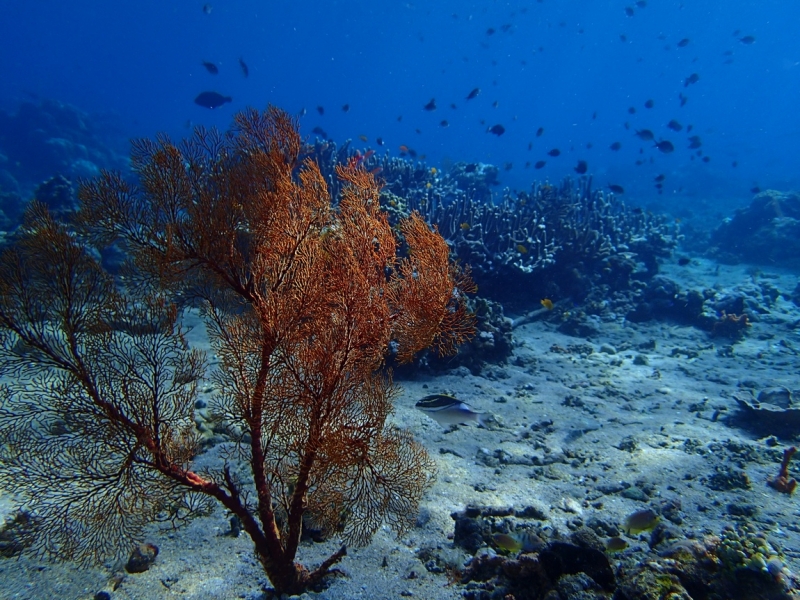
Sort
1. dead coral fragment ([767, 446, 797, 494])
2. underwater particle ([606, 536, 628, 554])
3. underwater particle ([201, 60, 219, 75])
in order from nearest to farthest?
underwater particle ([606, 536, 628, 554]), dead coral fragment ([767, 446, 797, 494]), underwater particle ([201, 60, 219, 75])

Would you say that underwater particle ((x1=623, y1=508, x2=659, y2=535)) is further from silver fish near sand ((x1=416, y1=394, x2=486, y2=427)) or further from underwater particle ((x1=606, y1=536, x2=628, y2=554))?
silver fish near sand ((x1=416, y1=394, x2=486, y2=427))

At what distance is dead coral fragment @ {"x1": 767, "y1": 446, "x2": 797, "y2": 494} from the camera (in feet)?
16.2

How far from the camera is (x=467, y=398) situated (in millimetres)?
7238

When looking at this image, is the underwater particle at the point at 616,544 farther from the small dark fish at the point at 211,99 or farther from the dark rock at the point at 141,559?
the small dark fish at the point at 211,99

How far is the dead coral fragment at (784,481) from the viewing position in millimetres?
4945

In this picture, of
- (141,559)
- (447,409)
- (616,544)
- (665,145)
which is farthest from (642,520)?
(665,145)

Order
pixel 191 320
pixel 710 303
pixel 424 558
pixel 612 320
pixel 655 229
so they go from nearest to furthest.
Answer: pixel 424 558, pixel 191 320, pixel 612 320, pixel 710 303, pixel 655 229

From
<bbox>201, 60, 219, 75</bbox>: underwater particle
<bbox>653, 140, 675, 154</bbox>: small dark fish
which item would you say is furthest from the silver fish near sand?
<bbox>201, 60, 219, 75</bbox>: underwater particle

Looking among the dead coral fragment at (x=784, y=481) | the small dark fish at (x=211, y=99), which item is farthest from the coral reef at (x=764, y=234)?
the small dark fish at (x=211, y=99)

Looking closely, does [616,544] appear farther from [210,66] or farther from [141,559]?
[210,66]

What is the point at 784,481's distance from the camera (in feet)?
16.4

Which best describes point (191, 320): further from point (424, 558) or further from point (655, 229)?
point (655, 229)

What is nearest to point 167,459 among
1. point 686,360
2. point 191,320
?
point 191,320

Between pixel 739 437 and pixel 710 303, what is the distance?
8457 millimetres
